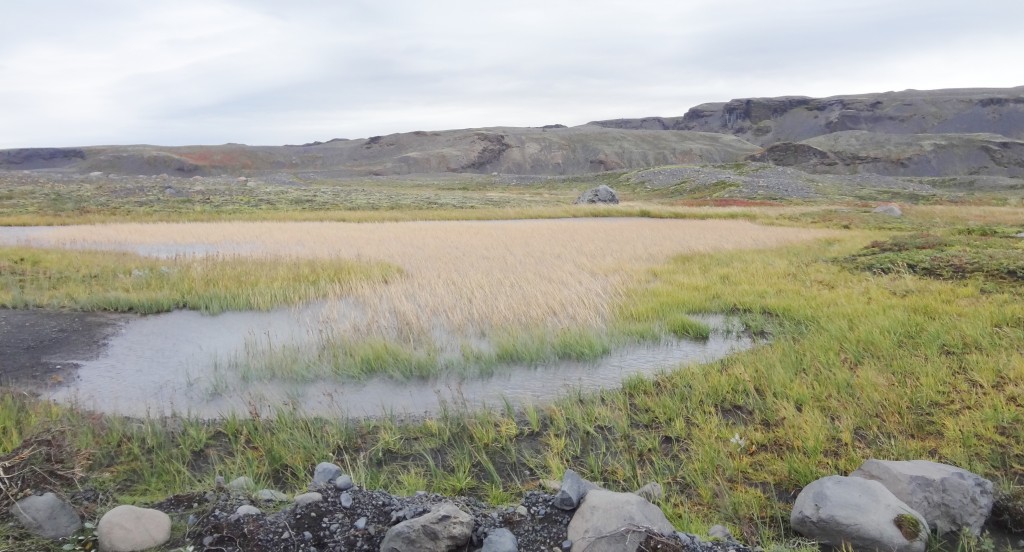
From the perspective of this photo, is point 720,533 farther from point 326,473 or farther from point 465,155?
point 465,155

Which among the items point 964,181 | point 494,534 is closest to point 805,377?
point 494,534

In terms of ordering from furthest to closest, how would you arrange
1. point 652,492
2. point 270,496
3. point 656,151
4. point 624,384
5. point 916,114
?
point 916,114
point 656,151
point 624,384
point 652,492
point 270,496

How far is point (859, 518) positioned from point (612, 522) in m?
1.69

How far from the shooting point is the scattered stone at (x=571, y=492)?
430cm

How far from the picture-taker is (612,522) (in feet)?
12.9

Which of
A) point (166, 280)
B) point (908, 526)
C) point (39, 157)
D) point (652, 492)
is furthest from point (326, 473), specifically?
point (39, 157)

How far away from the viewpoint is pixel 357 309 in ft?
39.1

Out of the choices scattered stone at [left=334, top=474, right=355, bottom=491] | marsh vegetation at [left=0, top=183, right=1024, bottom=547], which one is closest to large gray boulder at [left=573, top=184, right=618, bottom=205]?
marsh vegetation at [left=0, top=183, right=1024, bottom=547]

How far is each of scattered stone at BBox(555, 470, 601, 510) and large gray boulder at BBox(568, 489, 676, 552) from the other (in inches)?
3.9

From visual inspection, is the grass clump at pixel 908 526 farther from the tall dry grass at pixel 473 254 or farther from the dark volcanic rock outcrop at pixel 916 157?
the dark volcanic rock outcrop at pixel 916 157

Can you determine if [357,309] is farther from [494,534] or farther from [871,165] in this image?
[871,165]

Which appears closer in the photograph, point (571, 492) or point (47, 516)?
point (47, 516)

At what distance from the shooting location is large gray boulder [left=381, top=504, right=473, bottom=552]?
12.5 ft

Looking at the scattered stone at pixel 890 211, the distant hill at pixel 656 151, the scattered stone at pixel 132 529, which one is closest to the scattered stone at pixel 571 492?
the scattered stone at pixel 132 529
